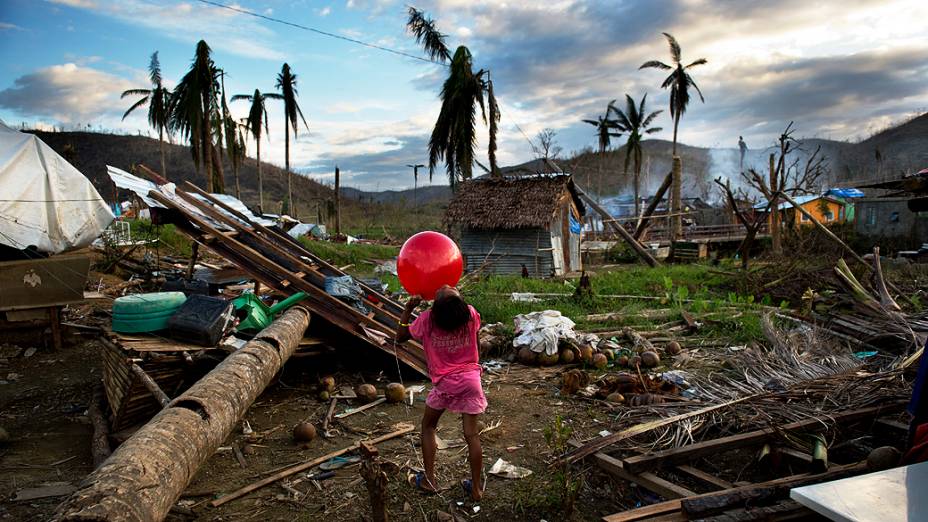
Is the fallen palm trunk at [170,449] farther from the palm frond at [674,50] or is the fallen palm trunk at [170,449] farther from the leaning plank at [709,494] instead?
the palm frond at [674,50]

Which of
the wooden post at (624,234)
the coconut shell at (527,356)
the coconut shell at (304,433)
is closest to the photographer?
the coconut shell at (304,433)

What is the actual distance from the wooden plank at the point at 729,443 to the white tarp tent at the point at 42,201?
8.42 metres

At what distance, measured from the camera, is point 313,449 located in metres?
4.66

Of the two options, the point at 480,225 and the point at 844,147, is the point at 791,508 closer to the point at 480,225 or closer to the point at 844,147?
the point at 480,225

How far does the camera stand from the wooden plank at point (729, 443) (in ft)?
12.2

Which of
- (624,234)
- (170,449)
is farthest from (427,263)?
(624,234)

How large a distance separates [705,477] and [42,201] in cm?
956

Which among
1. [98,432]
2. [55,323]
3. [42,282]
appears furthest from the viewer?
[55,323]

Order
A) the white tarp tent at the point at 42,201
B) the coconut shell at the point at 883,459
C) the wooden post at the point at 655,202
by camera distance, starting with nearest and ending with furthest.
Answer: the coconut shell at the point at 883,459, the white tarp tent at the point at 42,201, the wooden post at the point at 655,202

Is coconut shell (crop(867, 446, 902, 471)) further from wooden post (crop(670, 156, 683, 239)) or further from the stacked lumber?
wooden post (crop(670, 156, 683, 239))

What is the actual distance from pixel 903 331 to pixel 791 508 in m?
4.44

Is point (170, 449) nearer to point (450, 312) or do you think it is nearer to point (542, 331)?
point (450, 312)

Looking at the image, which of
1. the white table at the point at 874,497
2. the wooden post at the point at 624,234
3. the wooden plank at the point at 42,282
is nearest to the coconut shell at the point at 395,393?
the white table at the point at 874,497

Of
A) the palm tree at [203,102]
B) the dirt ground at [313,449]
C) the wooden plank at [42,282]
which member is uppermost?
the palm tree at [203,102]
